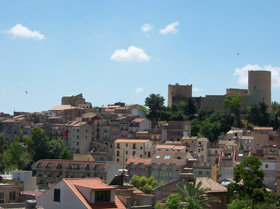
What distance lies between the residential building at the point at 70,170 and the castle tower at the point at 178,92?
121ft

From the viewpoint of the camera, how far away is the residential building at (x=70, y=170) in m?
65.4

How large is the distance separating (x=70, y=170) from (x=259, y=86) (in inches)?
1646

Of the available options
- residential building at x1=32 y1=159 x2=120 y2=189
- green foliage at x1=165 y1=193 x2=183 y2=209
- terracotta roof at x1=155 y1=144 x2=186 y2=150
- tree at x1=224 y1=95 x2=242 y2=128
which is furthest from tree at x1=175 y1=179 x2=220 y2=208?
tree at x1=224 y1=95 x2=242 y2=128

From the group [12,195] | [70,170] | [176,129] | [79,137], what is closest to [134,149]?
[176,129]

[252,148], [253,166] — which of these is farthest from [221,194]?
[252,148]

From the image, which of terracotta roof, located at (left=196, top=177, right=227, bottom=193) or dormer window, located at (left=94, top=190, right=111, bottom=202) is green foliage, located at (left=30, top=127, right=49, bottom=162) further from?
dormer window, located at (left=94, top=190, right=111, bottom=202)

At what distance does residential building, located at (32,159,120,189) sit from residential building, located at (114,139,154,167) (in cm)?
890

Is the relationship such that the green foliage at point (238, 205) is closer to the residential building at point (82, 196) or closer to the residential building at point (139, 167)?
the residential building at point (82, 196)

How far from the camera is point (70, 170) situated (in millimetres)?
67375

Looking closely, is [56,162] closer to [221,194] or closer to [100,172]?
[100,172]

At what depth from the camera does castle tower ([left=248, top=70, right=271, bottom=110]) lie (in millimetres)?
97125

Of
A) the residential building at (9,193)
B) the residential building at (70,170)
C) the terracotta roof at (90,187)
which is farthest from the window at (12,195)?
the residential building at (70,170)

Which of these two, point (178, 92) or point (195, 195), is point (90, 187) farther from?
point (178, 92)

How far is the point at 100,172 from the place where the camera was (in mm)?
65188
